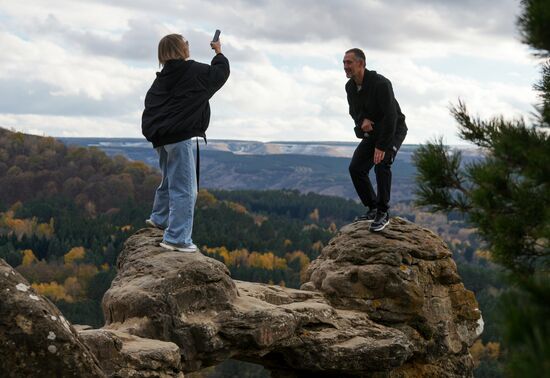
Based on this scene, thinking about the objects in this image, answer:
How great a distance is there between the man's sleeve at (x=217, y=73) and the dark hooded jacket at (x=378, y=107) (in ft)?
11.0

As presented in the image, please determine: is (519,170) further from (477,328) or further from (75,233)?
(75,233)

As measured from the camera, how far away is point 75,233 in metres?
145

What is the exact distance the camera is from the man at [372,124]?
607 inches

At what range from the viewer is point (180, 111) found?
13.2 meters

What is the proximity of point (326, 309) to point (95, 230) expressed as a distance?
130 m

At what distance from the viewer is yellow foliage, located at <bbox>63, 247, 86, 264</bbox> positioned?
13175 cm

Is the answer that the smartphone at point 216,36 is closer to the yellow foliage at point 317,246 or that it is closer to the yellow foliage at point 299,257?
the yellow foliage at point 299,257

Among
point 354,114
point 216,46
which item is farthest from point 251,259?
point 216,46

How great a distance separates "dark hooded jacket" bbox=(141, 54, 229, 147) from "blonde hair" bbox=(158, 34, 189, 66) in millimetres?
101

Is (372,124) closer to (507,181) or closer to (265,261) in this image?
(507,181)

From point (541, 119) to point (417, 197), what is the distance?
71.1 inches

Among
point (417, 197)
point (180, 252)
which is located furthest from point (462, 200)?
point (180, 252)

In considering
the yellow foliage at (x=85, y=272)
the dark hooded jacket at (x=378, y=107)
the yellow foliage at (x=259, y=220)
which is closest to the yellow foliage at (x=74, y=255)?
the yellow foliage at (x=85, y=272)

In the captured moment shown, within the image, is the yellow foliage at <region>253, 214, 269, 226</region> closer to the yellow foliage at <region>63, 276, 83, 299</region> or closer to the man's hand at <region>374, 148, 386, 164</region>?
the yellow foliage at <region>63, 276, 83, 299</region>
